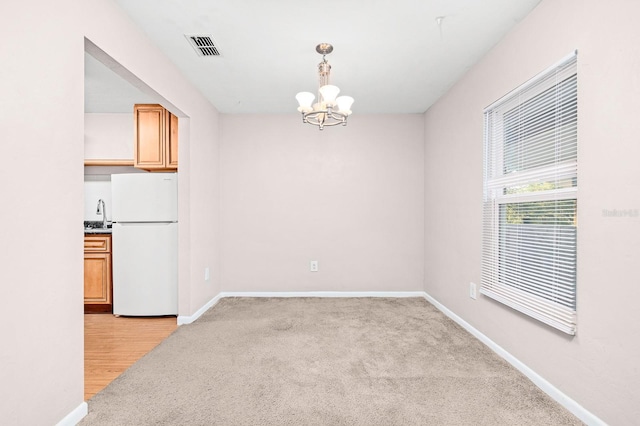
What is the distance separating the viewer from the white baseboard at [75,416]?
1.64m

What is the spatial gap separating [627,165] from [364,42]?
191cm

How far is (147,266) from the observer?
3.48 m

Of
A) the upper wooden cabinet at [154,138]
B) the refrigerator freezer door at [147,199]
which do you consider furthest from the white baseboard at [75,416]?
the upper wooden cabinet at [154,138]

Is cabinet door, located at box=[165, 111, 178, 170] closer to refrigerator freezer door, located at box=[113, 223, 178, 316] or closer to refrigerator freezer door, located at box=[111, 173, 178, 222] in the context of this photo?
refrigerator freezer door, located at box=[111, 173, 178, 222]

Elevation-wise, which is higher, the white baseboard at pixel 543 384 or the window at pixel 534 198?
the window at pixel 534 198

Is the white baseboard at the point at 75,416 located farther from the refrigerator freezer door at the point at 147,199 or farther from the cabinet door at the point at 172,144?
the cabinet door at the point at 172,144

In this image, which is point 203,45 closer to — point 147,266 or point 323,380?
point 147,266

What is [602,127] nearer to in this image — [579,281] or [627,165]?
[627,165]

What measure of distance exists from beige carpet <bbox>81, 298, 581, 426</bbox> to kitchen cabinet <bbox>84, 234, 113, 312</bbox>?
1.30 metres

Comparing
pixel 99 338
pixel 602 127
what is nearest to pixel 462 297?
pixel 602 127

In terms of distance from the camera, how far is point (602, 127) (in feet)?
5.34

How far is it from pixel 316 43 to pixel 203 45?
924 millimetres

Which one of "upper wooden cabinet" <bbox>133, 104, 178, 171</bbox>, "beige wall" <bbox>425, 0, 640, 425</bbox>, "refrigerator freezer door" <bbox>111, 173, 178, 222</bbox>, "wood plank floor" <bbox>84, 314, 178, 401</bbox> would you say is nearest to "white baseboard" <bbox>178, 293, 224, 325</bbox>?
"wood plank floor" <bbox>84, 314, 178, 401</bbox>

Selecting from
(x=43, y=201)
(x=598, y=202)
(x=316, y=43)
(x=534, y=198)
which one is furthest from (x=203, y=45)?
(x=598, y=202)
